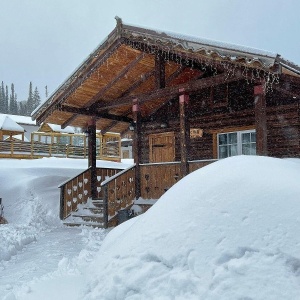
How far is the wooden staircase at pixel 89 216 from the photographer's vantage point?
11230 mm

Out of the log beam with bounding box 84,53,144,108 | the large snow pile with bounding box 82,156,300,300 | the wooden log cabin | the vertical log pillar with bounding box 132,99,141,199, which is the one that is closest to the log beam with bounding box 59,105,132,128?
the wooden log cabin

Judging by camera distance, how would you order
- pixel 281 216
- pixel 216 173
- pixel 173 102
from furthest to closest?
pixel 173 102, pixel 216 173, pixel 281 216

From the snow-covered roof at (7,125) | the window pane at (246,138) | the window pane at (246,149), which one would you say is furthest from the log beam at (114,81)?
the snow-covered roof at (7,125)

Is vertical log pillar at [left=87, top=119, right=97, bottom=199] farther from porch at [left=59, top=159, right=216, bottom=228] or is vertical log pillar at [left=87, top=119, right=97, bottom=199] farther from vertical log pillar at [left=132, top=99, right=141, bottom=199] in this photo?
vertical log pillar at [left=132, top=99, right=141, bottom=199]

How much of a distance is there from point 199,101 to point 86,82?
402cm

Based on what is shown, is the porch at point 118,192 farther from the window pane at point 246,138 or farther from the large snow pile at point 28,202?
the window pane at point 246,138

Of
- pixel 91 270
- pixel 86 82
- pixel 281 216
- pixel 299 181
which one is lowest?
pixel 91 270

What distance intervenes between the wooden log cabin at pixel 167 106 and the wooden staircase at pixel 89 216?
0.24 ft

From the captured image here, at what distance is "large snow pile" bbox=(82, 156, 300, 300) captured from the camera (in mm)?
3066

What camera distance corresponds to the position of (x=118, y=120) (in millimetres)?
13758

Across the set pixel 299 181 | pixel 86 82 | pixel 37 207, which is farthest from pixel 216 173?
pixel 37 207

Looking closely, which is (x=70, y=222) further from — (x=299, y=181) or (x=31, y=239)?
(x=299, y=181)

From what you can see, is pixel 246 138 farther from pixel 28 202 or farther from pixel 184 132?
pixel 28 202

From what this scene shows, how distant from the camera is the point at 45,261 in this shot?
6555 millimetres
